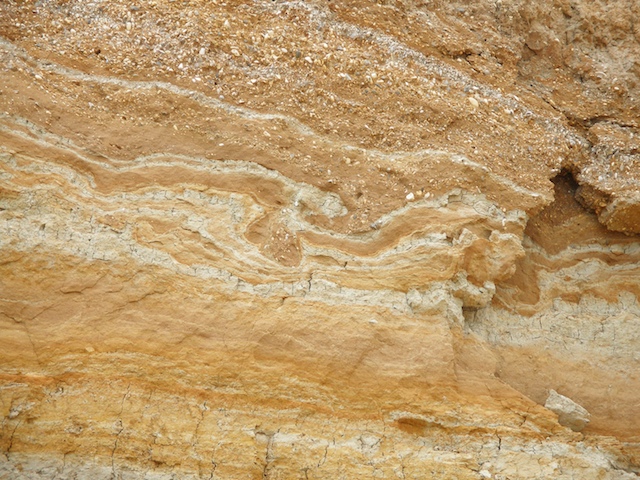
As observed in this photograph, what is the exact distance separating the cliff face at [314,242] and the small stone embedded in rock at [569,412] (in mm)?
30

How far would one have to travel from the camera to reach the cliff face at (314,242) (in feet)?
17.1

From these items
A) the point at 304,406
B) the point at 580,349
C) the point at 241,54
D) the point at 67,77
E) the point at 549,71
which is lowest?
the point at 304,406

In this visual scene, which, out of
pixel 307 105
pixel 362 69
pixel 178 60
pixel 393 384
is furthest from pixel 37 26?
pixel 393 384

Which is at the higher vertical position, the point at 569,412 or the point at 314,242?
the point at 314,242

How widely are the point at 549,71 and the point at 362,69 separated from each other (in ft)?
6.08

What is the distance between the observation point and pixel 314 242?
576cm

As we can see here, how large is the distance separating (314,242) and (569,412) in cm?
226

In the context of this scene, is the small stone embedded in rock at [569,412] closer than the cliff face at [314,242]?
No

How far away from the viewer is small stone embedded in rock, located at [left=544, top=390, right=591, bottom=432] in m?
5.70

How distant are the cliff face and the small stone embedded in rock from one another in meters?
0.03

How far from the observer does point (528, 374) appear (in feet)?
19.5

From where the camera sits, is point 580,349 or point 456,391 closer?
point 456,391

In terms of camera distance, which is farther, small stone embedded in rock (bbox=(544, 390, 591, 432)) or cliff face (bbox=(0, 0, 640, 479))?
small stone embedded in rock (bbox=(544, 390, 591, 432))

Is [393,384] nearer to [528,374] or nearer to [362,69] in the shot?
[528,374]
